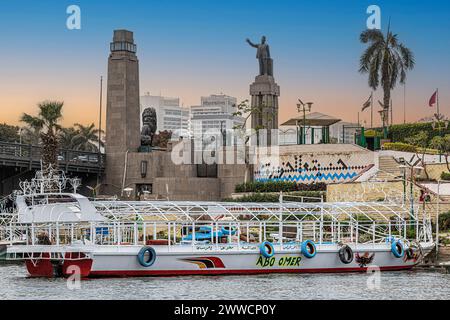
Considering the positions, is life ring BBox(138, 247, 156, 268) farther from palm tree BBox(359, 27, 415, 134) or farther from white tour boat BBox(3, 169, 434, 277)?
palm tree BBox(359, 27, 415, 134)

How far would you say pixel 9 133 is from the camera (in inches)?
5581

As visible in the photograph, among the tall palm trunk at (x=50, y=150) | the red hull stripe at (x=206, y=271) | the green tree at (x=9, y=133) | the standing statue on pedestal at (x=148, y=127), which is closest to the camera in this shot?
the red hull stripe at (x=206, y=271)

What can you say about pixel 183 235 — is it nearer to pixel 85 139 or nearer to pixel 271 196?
pixel 271 196

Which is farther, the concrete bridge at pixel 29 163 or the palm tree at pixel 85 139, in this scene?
the palm tree at pixel 85 139

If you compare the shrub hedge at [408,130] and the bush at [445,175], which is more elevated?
the shrub hedge at [408,130]

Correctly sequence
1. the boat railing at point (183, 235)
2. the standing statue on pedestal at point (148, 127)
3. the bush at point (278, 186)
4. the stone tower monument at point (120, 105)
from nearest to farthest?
the boat railing at point (183, 235), the bush at point (278, 186), the stone tower monument at point (120, 105), the standing statue on pedestal at point (148, 127)

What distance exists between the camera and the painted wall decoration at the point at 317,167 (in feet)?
287

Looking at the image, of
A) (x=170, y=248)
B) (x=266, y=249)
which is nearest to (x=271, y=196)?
(x=266, y=249)

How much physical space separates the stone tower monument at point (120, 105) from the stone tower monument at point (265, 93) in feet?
41.9

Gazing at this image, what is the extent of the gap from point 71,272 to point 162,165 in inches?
1745

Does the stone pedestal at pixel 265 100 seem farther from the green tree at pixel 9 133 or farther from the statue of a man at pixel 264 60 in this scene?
the green tree at pixel 9 133

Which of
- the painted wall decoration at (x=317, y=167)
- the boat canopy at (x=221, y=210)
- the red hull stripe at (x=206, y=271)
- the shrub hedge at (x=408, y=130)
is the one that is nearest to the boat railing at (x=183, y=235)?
the boat canopy at (x=221, y=210)

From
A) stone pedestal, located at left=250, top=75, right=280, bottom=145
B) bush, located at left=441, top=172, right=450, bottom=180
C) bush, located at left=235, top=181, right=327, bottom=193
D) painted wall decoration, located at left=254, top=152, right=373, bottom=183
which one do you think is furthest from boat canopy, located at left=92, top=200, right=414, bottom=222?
stone pedestal, located at left=250, top=75, right=280, bottom=145
